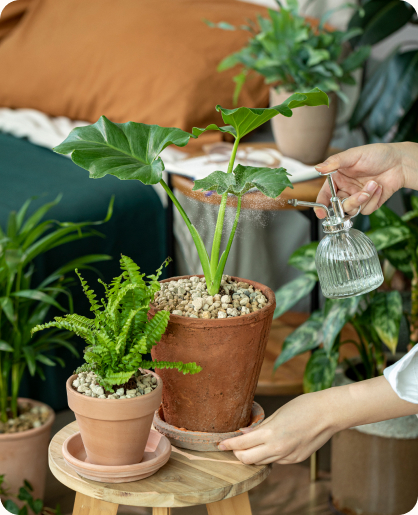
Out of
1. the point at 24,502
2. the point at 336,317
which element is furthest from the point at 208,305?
the point at 24,502

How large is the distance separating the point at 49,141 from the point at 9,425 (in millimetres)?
977

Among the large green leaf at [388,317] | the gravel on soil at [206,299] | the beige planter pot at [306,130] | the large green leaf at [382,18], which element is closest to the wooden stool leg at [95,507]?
the gravel on soil at [206,299]

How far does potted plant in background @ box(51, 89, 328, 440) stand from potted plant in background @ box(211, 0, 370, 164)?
78 cm

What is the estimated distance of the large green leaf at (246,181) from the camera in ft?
2.10

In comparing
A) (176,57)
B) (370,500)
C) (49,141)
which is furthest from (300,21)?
(370,500)

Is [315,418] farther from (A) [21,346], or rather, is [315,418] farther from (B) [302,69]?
(B) [302,69]

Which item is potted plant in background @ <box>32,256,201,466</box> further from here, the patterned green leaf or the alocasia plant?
the patterned green leaf

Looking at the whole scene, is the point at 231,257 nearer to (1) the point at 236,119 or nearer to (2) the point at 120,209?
(2) the point at 120,209

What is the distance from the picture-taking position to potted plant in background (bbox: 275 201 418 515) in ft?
4.06

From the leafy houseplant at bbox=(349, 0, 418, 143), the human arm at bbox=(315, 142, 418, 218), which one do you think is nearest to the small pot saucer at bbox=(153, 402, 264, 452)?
Result: the human arm at bbox=(315, 142, 418, 218)

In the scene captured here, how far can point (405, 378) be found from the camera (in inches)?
28.0

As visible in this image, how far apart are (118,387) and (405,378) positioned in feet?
1.14

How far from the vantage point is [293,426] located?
0.71 metres

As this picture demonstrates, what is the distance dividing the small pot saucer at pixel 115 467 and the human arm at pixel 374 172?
41 cm
